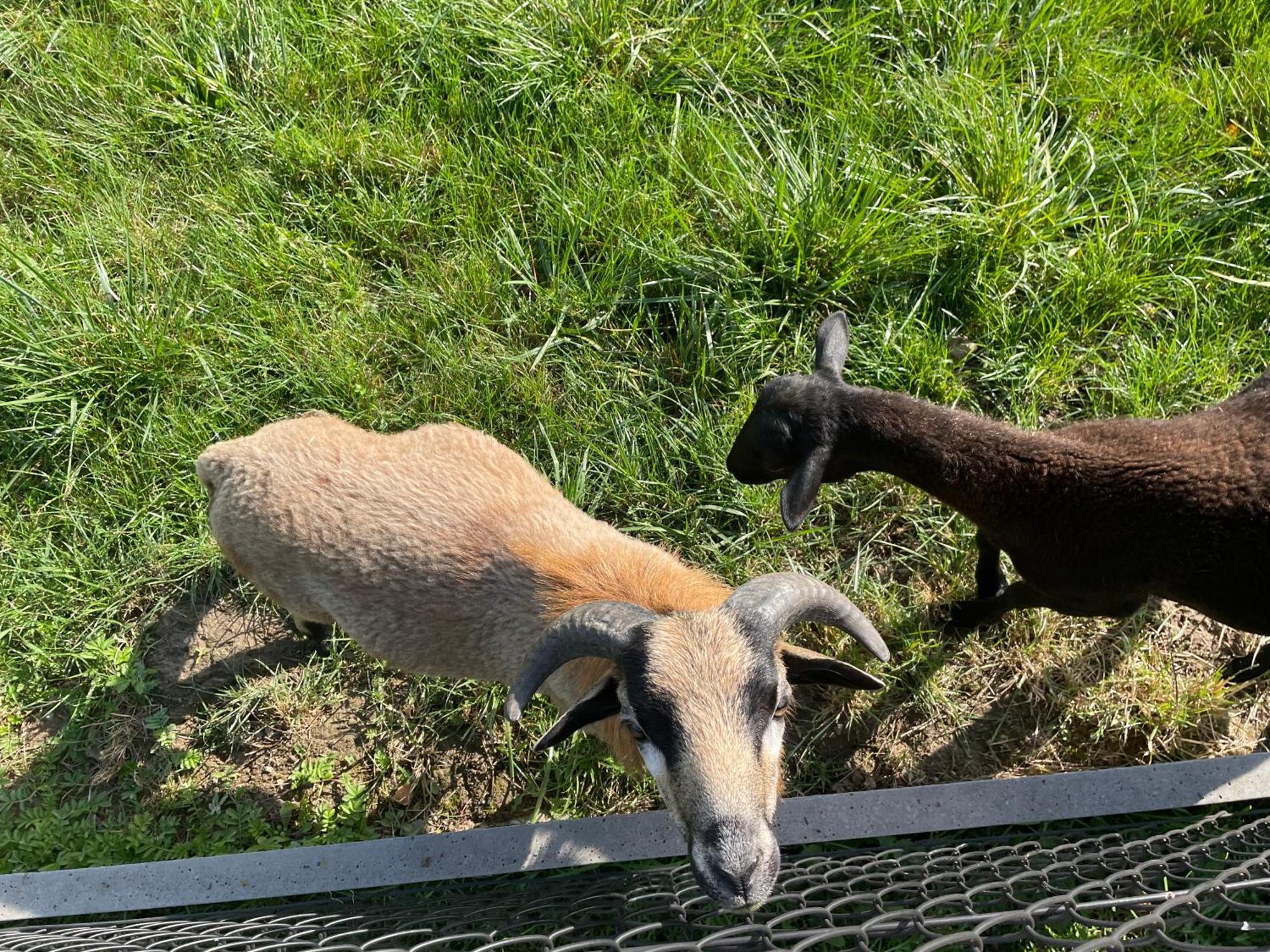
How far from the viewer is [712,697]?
2.97m

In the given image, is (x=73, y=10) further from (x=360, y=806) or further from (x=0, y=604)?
(x=360, y=806)

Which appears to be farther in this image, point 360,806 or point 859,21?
point 859,21

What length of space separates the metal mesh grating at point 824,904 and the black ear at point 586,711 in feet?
2.19

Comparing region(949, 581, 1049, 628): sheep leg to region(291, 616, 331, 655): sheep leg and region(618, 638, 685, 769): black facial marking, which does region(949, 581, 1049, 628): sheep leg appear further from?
region(291, 616, 331, 655): sheep leg

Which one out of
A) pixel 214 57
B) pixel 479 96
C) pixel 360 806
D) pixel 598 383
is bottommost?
pixel 360 806

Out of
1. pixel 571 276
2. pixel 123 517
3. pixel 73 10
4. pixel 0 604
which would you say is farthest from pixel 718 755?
pixel 73 10

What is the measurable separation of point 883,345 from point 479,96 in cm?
311

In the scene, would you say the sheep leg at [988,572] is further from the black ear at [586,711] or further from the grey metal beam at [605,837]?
the black ear at [586,711]

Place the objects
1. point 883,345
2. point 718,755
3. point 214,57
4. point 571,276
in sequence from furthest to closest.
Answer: point 214,57 → point 571,276 → point 883,345 → point 718,755

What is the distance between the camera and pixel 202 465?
4.21 metres

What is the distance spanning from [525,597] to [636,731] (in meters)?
0.90

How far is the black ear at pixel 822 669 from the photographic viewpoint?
133 inches

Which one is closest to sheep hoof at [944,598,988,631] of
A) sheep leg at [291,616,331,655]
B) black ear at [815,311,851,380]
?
black ear at [815,311,851,380]

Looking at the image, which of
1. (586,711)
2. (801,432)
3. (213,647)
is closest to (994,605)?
(801,432)
